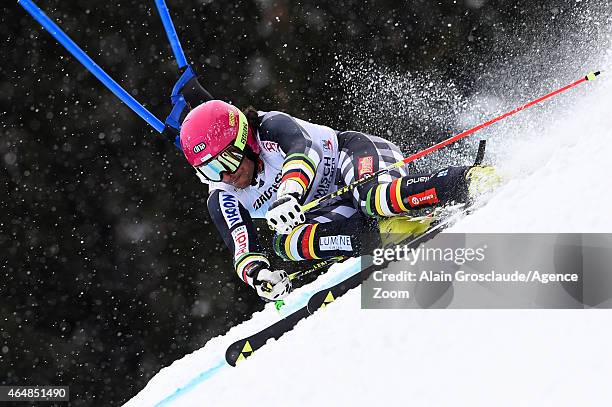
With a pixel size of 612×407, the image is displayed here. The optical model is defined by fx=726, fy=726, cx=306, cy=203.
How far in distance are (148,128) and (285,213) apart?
16.8ft

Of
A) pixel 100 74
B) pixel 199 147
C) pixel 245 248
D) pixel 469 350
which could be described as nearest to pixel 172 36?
pixel 100 74

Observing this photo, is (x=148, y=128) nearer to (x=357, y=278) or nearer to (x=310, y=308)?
(x=310, y=308)

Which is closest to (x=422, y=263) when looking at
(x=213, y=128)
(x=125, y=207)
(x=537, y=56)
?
(x=213, y=128)

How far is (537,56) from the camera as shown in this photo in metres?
8.67

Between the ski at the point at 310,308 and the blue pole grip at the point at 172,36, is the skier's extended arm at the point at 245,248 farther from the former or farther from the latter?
the blue pole grip at the point at 172,36

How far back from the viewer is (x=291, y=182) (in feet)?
12.0

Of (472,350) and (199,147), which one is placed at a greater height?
(199,147)

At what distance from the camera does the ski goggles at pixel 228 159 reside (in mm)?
3869

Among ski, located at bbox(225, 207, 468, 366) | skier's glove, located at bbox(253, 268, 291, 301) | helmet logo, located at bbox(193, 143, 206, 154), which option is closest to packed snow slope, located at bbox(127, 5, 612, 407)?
ski, located at bbox(225, 207, 468, 366)

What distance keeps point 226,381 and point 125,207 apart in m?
5.41

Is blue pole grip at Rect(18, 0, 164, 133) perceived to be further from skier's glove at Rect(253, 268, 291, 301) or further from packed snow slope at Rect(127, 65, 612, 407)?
packed snow slope at Rect(127, 65, 612, 407)

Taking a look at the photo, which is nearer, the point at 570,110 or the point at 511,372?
the point at 511,372

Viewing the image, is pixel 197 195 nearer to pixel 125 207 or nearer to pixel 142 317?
pixel 125 207

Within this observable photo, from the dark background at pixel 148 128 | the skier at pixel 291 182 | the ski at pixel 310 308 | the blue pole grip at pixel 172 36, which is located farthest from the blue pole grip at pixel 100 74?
the dark background at pixel 148 128
